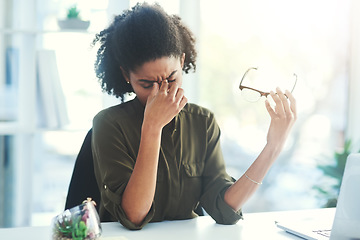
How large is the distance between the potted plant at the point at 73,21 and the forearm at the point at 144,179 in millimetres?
1206

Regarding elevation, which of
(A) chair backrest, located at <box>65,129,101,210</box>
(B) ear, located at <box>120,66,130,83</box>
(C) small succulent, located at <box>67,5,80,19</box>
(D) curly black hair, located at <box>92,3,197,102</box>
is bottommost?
(A) chair backrest, located at <box>65,129,101,210</box>

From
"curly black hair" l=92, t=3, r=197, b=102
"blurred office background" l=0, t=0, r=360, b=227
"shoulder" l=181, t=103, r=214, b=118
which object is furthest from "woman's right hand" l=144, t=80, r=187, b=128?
"blurred office background" l=0, t=0, r=360, b=227

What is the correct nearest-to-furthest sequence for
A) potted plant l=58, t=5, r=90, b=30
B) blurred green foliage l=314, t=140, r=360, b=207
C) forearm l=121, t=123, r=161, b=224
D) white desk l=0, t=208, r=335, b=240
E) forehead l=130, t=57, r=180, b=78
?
white desk l=0, t=208, r=335, b=240 → forearm l=121, t=123, r=161, b=224 → forehead l=130, t=57, r=180, b=78 → potted plant l=58, t=5, r=90, b=30 → blurred green foliage l=314, t=140, r=360, b=207

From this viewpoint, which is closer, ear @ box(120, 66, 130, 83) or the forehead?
the forehead

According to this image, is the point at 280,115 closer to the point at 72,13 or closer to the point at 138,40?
the point at 138,40

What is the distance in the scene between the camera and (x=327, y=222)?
153 centimetres

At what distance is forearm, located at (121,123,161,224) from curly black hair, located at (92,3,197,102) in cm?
26

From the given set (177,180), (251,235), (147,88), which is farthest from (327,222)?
(147,88)

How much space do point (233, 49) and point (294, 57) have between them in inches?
16.8

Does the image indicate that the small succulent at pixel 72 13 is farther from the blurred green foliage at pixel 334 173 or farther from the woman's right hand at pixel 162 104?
the blurred green foliage at pixel 334 173

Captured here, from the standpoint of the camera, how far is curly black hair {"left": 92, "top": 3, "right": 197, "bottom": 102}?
5.25ft

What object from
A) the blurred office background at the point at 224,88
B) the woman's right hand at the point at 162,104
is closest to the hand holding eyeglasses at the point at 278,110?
the woman's right hand at the point at 162,104

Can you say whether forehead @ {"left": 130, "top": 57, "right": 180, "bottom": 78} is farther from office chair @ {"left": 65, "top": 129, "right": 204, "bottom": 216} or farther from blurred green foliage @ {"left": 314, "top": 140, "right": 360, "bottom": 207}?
blurred green foliage @ {"left": 314, "top": 140, "right": 360, "bottom": 207}

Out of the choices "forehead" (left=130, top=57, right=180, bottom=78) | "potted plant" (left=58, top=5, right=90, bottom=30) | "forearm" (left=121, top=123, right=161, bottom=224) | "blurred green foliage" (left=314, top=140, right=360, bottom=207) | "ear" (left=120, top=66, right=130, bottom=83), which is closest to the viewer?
"forearm" (left=121, top=123, right=161, bottom=224)
